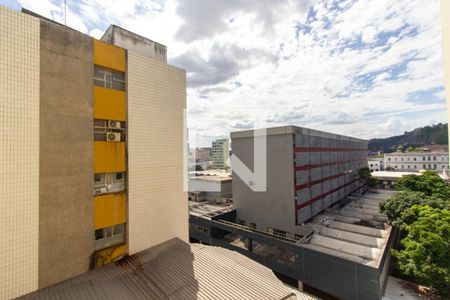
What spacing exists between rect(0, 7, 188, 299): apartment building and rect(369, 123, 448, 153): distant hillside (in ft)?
538

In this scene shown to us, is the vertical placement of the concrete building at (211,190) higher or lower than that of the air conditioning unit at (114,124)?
lower

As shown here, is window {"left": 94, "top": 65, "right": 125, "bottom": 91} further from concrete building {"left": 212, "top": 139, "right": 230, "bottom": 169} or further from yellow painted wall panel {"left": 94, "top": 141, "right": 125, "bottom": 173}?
concrete building {"left": 212, "top": 139, "right": 230, "bottom": 169}

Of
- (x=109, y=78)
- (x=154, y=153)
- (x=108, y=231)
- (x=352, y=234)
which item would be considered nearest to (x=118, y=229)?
(x=108, y=231)

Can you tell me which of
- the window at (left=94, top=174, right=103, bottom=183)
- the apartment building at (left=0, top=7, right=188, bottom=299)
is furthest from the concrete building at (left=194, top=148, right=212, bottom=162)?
the window at (left=94, top=174, right=103, bottom=183)

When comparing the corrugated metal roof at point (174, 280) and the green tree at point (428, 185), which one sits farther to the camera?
the green tree at point (428, 185)

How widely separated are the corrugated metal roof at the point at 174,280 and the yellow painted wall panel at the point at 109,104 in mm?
7304

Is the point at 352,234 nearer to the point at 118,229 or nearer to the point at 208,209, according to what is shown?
the point at 208,209

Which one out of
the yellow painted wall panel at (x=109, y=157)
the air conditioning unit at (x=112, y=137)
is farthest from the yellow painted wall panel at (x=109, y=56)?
the yellow painted wall panel at (x=109, y=157)

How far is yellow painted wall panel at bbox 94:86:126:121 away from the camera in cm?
1079

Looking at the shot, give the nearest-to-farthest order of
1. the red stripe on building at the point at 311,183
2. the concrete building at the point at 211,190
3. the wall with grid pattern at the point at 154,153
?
the wall with grid pattern at the point at 154,153, the red stripe on building at the point at 311,183, the concrete building at the point at 211,190

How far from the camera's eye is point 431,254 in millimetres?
17469

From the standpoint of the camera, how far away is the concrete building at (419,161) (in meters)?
79.5

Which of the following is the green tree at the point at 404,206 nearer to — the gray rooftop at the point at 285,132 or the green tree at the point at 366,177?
the gray rooftop at the point at 285,132

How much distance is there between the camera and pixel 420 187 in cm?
3581
